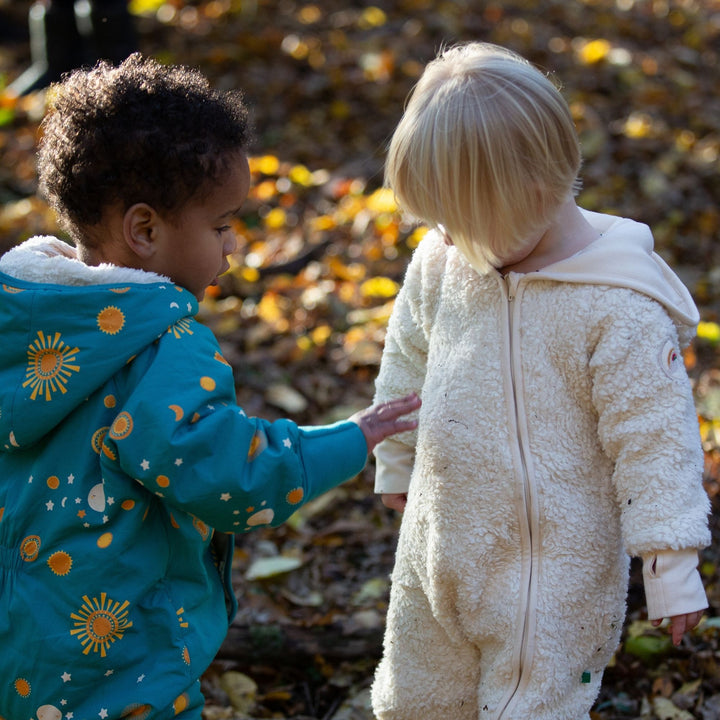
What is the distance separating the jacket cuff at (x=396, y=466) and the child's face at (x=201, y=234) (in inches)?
27.1

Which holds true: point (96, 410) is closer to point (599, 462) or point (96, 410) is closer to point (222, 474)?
point (222, 474)

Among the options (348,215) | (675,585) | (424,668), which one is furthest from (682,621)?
(348,215)

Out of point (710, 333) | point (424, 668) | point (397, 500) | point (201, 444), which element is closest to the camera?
point (201, 444)

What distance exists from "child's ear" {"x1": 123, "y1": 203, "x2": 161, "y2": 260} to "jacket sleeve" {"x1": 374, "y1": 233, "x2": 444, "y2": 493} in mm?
629

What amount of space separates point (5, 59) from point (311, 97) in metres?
2.88

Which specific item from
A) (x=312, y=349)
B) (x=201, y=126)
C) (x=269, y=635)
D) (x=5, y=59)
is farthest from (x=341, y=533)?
(x=5, y=59)

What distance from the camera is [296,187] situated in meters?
6.07

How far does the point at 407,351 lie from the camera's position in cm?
230

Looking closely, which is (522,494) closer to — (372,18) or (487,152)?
(487,152)

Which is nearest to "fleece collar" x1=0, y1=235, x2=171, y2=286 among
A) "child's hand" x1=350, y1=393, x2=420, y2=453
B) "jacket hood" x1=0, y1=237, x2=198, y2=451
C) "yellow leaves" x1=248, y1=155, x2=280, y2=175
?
"jacket hood" x1=0, y1=237, x2=198, y2=451

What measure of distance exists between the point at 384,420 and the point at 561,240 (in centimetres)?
52

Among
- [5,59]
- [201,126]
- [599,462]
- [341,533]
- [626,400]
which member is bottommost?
[341,533]

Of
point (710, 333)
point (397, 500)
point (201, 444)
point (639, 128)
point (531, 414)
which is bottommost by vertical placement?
point (710, 333)

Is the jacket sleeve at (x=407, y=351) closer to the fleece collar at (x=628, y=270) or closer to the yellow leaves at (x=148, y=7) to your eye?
the fleece collar at (x=628, y=270)
